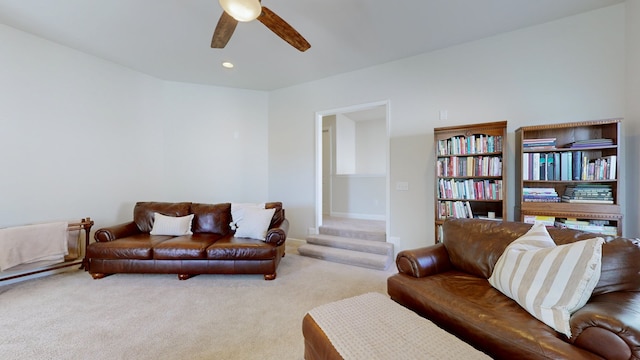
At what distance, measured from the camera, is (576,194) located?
2.48 metres

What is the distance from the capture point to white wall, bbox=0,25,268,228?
290 cm

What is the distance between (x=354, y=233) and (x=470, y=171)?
1.92 meters

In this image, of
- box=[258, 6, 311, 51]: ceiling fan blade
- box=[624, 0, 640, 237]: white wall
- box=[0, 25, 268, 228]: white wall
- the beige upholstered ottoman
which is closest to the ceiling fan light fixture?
box=[258, 6, 311, 51]: ceiling fan blade

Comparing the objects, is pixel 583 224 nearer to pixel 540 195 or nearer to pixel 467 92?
pixel 540 195

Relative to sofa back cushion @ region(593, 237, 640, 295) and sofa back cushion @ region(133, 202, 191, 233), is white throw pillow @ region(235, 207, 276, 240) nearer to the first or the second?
sofa back cushion @ region(133, 202, 191, 233)

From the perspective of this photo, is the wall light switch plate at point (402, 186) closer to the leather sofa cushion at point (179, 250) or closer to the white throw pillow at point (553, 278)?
the white throw pillow at point (553, 278)

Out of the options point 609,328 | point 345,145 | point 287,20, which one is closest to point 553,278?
point 609,328

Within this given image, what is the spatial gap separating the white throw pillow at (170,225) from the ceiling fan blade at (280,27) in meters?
2.73

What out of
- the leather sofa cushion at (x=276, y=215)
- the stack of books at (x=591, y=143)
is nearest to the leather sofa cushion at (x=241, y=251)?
the leather sofa cushion at (x=276, y=215)

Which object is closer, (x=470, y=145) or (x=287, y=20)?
(x=287, y=20)

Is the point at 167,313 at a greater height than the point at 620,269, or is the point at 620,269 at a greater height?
the point at 620,269

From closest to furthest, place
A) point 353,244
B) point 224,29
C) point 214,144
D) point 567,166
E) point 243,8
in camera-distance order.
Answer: point 243,8, point 224,29, point 567,166, point 353,244, point 214,144

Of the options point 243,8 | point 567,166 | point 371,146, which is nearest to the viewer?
point 243,8

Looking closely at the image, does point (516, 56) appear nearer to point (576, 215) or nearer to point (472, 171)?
point (472, 171)
